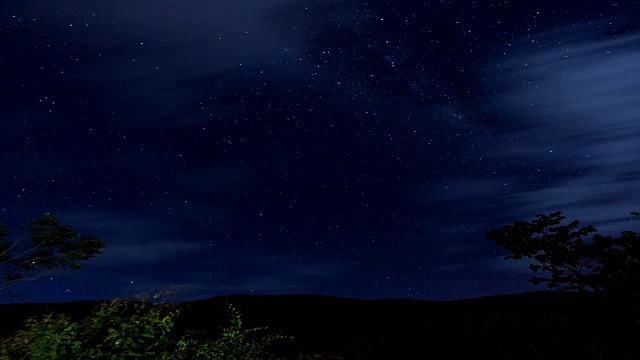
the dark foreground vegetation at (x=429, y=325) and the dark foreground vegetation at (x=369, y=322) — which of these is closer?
the dark foreground vegetation at (x=369, y=322)

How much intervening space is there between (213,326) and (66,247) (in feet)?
33.4

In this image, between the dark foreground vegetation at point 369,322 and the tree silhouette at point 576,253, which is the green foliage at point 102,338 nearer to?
the dark foreground vegetation at point 369,322

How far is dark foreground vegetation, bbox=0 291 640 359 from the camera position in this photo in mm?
12492

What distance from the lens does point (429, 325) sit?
59.5 ft

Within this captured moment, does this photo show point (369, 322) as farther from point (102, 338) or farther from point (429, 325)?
point (102, 338)

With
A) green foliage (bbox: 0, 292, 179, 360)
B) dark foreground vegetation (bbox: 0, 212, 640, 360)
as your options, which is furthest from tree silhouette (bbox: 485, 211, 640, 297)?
green foliage (bbox: 0, 292, 179, 360)

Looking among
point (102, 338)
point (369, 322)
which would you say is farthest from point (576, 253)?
point (369, 322)

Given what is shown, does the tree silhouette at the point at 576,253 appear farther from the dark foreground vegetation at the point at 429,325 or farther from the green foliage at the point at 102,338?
the green foliage at the point at 102,338

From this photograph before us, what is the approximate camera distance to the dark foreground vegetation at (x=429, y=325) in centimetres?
1249

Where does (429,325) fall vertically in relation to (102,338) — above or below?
below

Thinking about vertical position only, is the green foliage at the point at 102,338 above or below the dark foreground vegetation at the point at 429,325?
above

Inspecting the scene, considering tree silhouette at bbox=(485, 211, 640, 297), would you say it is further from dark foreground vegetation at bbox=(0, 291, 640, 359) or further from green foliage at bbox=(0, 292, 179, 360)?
green foliage at bbox=(0, 292, 179, 360)

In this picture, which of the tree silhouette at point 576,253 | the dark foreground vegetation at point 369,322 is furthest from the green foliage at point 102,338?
the tree silhouette at point 576,253

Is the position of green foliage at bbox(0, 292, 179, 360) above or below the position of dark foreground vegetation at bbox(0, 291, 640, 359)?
above
